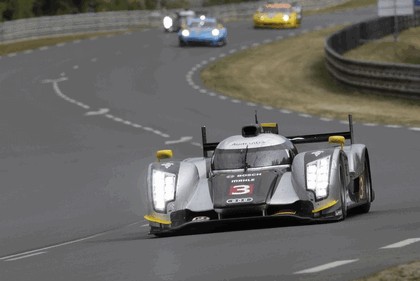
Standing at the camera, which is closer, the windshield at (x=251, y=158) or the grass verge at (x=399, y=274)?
the grass verge at (x=399, y=274)

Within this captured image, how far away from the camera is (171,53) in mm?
59875

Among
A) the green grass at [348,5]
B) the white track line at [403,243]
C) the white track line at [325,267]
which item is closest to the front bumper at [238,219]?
the white track line at [403,243]

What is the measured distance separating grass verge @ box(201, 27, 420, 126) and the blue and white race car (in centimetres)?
234

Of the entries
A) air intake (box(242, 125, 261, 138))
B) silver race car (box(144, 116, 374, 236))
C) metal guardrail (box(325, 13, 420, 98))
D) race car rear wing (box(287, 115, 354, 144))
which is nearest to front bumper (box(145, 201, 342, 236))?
silver race car (box(144, 116, 374, 236))

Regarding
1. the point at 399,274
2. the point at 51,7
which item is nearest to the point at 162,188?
the point at 399,274

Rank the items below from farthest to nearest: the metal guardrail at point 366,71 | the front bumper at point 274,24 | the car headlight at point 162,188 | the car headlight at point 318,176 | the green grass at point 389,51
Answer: the front bumper at point 274,24 < the green grass at point 389,51 < the metal guardrail at point 366,71 < the car headlight at point 162,188 < the car headlight at point 318,176

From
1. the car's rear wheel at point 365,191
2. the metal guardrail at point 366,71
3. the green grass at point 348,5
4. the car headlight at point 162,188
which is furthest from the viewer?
the green grass at point 348,5

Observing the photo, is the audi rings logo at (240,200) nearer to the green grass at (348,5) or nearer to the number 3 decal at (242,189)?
the number 3 decal at (242,189)

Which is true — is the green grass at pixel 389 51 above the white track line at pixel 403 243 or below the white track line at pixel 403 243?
below

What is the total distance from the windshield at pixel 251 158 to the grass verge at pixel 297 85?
1576 cm

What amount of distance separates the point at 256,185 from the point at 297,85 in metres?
30.7

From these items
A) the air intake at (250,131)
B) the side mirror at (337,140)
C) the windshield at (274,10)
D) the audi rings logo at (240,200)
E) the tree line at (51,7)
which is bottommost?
the tree line at (51,7)

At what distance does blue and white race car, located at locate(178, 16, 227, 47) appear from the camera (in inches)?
2456

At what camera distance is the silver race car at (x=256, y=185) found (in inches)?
594
